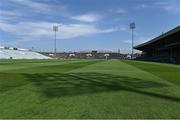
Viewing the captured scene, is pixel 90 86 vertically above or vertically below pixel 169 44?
below

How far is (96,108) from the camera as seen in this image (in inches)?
354

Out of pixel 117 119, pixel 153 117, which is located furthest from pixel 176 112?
pixel 117 119

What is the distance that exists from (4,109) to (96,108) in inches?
100

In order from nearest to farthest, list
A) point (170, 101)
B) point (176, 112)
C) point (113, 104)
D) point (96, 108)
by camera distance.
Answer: point (176, 112) < point (96, 108) < point (113, 104) < point (170, 101)

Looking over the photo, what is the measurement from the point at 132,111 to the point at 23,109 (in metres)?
2.97

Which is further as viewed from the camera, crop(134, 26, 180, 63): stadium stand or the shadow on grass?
crop(134, 26, 180, 63): stadium stand

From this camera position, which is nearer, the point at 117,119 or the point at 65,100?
the point at 117,119

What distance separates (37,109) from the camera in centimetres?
869

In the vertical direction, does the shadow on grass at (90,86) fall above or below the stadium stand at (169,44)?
below

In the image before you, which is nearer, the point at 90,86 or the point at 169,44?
the point at 90,86

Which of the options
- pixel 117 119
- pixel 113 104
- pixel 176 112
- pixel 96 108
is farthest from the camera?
pixel 113 104

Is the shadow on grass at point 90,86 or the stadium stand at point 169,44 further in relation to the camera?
the stadium stand at point 169,44

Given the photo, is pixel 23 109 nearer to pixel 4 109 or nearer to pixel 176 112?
pixel 4 109

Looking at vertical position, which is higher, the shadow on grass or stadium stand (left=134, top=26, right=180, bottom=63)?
stadium stand (left=134, top=26, right=180, bottom=63)
